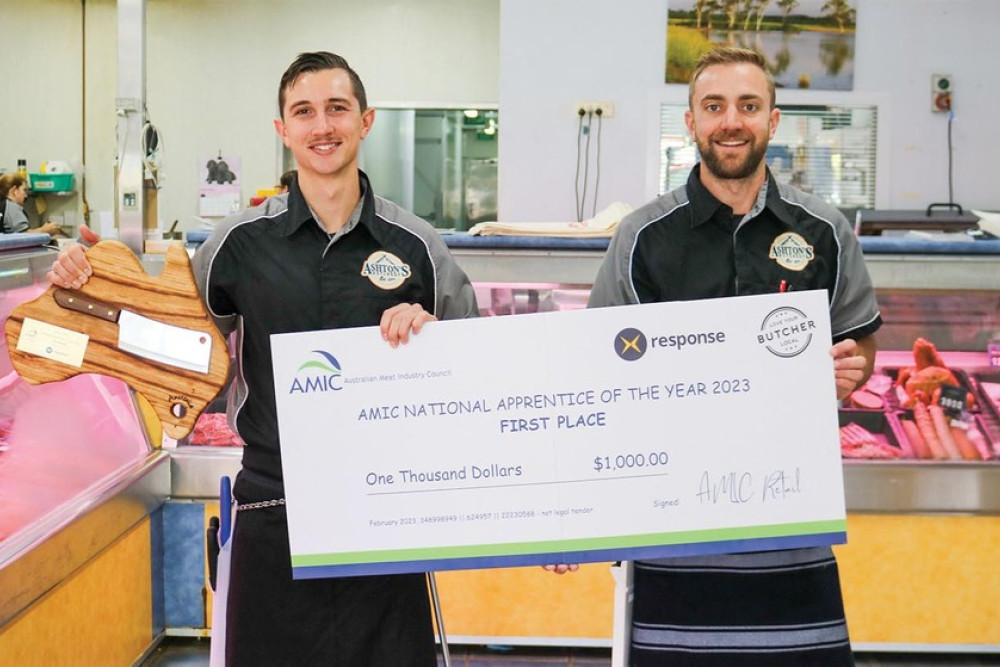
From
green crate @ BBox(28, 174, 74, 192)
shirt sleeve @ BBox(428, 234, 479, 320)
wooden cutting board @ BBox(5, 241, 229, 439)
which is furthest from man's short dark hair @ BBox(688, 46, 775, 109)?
green crate @ BBox(28, 174, 74, 192)

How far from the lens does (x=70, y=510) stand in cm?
279

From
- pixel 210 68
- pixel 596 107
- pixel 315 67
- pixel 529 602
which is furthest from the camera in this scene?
pixel 210 68

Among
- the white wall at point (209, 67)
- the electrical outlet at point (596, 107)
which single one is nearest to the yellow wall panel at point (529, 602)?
the electrical outlet at point (596, 107)

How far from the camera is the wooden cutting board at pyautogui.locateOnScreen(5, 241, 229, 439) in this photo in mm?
1957

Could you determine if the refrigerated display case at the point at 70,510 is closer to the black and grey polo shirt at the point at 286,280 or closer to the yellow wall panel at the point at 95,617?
the yellow wall panel at the point at 95,617

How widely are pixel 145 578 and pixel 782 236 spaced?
7.41ft

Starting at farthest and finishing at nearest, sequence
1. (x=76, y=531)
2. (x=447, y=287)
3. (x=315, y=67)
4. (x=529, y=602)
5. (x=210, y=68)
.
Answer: (x=210, y=68), (x=529, y=602), (x=76, y=531), (x=447, y=287), (x=315, y=67)

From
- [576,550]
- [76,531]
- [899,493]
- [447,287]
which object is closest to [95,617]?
[76,531]

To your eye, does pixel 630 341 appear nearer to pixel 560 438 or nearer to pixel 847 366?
pixel 560 438

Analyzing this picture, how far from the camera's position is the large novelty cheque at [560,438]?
1880mm

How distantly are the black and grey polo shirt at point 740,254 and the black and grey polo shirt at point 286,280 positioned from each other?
1.38ft

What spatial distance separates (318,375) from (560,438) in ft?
1.47

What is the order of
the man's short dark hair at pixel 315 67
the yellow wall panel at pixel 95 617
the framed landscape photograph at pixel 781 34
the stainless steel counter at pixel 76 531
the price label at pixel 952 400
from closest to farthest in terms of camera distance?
the man's short dark hair at pixel 315 67 < the stainless steel counter at pixel 76 531 < the yellow wall panel at pixel 95 617 < the price label at pixel 952 400 < the framed landscape photograph at pixel 781 34

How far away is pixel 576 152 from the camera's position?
6.80 metres
